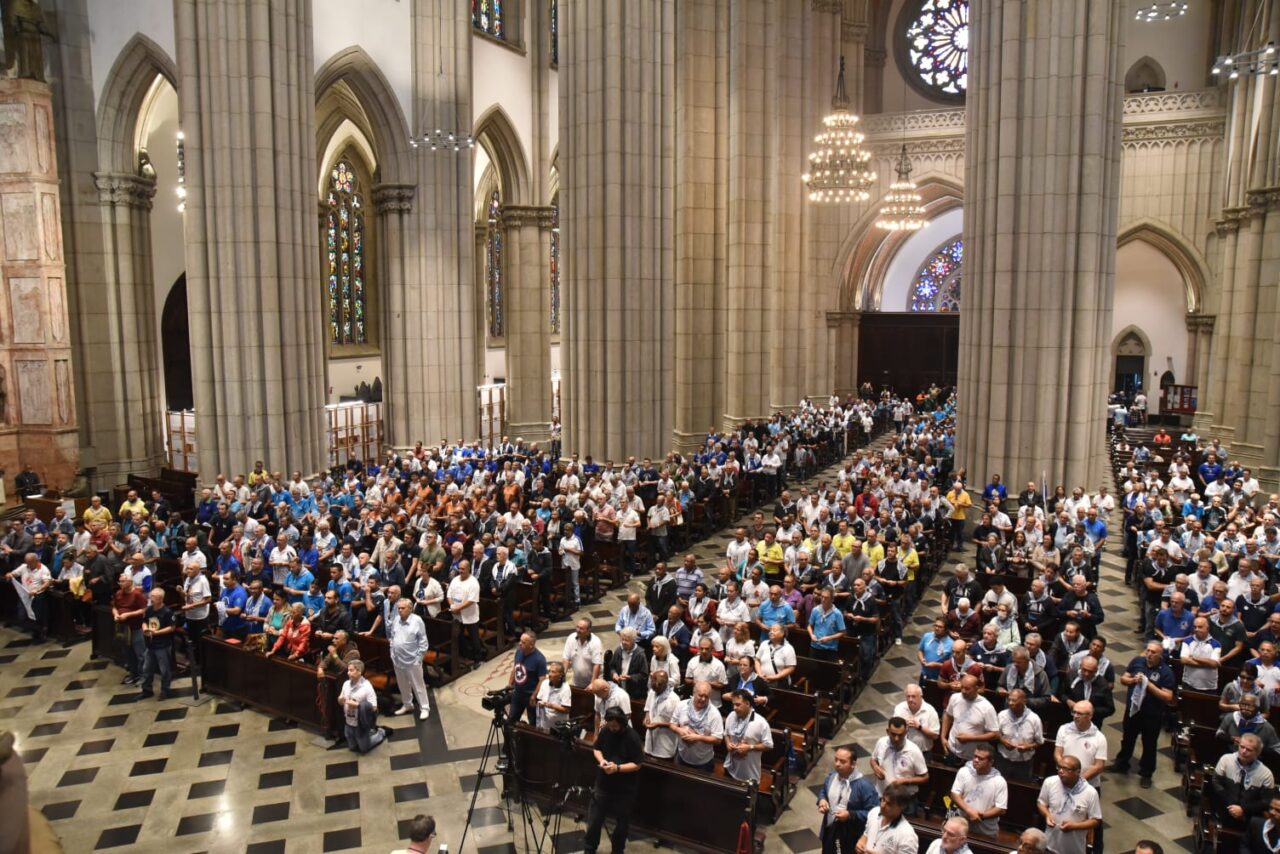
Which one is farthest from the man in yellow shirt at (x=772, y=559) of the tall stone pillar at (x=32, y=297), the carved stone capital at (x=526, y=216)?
the carved stone capital at (x=526, y=216)

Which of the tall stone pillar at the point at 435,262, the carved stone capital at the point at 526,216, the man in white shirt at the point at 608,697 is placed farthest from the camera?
the carved stone capital at the point at 526,216

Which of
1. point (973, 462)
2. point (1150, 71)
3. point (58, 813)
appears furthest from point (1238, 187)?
point (58, 813)

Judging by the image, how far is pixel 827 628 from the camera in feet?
38.4

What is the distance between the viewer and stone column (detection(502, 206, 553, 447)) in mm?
32844

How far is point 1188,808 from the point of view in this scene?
31.1ft

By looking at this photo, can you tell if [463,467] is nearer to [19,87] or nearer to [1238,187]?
[19,87]

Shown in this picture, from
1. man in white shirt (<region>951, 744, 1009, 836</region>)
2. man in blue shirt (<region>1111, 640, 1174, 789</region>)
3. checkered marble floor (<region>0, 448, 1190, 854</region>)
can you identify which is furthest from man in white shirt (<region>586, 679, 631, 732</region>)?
man in blue shirt (<region>1111, 640, 1174, 789</region>)

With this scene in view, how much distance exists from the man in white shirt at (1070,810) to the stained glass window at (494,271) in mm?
38389

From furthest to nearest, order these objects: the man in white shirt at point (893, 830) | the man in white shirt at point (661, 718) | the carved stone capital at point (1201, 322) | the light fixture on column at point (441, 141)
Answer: the carved stone capital at point (1201, 322)
the light fixture on column at point (441, 141)
the man in white shirt at point (661, 718)
the man in white shirt at point (893, 830)

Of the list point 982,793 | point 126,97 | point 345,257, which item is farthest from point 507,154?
point 982,793

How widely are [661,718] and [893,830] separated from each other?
2.79 meters

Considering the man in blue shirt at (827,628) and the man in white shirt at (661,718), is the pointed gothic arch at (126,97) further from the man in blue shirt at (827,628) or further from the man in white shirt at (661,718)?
the man in white shirt at (661,718)

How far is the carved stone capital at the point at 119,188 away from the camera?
23797 millimetres

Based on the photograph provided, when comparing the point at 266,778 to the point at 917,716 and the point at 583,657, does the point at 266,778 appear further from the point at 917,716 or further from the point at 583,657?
the point at 917,716
